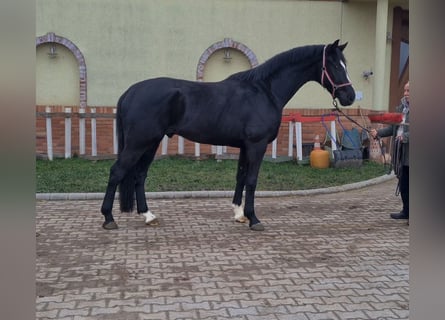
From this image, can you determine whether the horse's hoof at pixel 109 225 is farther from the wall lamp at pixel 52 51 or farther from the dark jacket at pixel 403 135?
the wall lamp at pixel 52 51

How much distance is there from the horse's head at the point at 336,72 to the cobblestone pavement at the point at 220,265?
158cm

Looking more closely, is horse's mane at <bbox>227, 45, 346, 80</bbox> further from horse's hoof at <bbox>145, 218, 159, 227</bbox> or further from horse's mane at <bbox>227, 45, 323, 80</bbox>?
horse's hoof at <bbox>145, 218, 159, 227</bbox>

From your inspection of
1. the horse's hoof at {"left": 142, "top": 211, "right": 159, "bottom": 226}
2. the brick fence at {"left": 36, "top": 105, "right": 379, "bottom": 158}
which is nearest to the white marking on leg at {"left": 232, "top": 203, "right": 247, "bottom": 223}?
the horse's hoof at {"left": 142, "top": 211, "right": 159, "bottom": 226}

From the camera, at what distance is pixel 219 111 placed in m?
5.26

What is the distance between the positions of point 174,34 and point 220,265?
8.42m

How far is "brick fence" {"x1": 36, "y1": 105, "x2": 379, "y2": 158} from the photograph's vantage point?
35.8ft

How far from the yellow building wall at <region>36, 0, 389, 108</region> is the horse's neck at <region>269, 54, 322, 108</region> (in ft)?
20.6

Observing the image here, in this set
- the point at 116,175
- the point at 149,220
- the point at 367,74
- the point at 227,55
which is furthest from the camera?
the point at 367,74

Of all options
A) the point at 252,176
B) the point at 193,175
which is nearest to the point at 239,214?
the point at 252,176

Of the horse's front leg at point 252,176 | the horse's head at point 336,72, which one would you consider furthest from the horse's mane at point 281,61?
the horse's front leg at point 252,176

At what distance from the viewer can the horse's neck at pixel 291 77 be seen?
547 centimetres

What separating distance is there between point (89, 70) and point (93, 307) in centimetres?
899

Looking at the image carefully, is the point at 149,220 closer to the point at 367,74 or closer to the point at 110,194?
the point at 110,194
